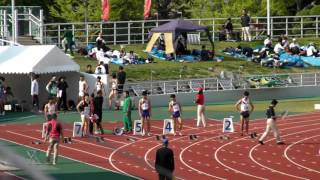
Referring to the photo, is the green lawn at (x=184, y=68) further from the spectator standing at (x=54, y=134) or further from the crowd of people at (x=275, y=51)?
the spectator standing at (x=54, y=134)

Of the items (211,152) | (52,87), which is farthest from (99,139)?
(52,87)

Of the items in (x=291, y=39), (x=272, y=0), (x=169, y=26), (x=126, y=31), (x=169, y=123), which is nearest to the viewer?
(x=169, y=123)

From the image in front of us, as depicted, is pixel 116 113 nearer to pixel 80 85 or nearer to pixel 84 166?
pixel 80 85

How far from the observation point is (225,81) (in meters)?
39.0

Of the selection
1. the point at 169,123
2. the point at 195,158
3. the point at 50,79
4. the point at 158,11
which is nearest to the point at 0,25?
the point at 50,79

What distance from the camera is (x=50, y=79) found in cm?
3484

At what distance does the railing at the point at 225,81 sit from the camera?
120 feet

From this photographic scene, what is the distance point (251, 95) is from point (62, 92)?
36.0 ft

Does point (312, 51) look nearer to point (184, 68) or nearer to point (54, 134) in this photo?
point (184, 68)

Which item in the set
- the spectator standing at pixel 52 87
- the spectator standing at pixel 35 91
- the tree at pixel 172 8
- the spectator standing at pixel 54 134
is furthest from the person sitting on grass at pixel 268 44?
the spectator standing at pixel 54 134

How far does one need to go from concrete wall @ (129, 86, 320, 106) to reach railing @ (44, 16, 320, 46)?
317 inches

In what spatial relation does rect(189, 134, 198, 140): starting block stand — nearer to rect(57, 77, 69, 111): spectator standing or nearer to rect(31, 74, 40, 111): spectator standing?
rect(57, 77, 69, 111): spectator standing

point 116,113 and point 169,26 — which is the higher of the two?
point 169,26

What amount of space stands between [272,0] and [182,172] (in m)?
49.1
